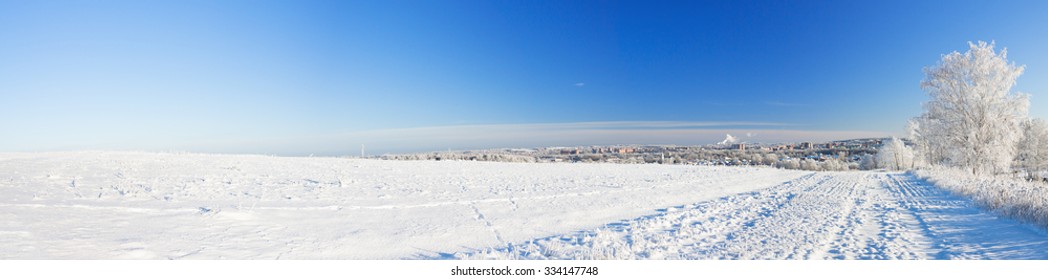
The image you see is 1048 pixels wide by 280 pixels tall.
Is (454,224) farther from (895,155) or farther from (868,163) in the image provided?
(868,163)

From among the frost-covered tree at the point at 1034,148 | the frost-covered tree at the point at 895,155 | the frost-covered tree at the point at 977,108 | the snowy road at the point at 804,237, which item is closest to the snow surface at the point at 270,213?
the snowy road at the point at 804,237

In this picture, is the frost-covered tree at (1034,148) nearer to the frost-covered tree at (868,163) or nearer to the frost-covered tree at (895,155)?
the frost-covered tree at (895,155)

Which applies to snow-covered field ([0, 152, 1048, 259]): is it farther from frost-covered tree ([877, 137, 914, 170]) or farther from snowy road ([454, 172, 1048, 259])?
frost-covered tree ([877, 137, 914, 170])

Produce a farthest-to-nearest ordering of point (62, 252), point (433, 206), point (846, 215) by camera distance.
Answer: point (433, 206), point (846, 215), point (62, 252)

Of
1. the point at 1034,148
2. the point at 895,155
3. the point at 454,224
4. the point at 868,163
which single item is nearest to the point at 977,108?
the point at 1034,148

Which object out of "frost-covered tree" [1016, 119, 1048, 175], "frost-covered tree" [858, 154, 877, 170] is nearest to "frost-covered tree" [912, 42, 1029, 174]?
"frost-covered tree" [1016, 119, 1048, 175]
